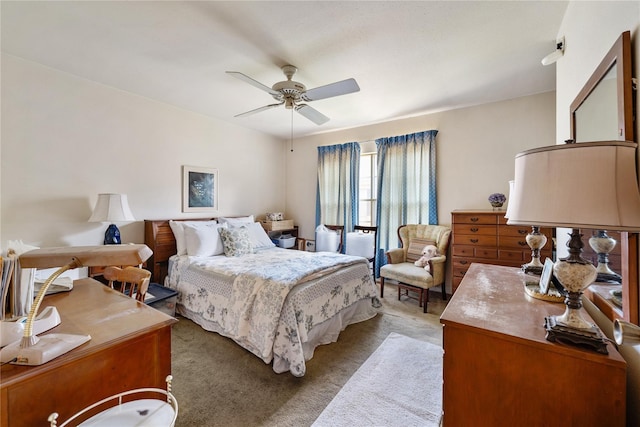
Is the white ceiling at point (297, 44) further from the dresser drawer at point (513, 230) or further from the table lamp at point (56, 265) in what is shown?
the table lamp at point (56, 265)

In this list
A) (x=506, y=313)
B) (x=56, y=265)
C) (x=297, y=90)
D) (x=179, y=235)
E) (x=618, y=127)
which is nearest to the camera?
(x=56, y=265)

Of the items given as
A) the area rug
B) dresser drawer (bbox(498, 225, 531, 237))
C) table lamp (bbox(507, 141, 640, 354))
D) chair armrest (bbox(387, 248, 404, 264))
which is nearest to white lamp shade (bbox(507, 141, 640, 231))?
table lamp (bbox(507, 141, 640, 354))

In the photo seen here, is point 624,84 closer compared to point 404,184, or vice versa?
point 624,84

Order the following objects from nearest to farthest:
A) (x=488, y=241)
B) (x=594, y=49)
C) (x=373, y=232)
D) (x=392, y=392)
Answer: (x=594, y=49), (x=392, y=392), (x=488, y=241), (x=373, y=232)

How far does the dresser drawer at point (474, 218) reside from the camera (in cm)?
300

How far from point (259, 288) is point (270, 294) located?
0.52 feet

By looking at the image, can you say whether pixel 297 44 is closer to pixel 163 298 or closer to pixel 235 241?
pixel 235 241

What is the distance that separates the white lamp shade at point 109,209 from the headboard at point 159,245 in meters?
0.49

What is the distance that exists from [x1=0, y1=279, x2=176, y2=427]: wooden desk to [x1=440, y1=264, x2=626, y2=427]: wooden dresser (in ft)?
4.07

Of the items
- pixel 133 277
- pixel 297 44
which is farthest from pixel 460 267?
pixel 133 277

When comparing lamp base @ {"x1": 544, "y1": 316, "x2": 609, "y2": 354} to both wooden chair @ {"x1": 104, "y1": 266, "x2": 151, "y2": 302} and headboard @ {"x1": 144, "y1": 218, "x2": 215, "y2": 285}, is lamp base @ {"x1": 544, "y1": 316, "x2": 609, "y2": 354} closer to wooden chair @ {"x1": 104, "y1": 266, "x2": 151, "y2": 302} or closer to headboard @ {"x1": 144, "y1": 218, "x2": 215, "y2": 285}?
wooden chair @ {"x1": 104, "y1": 266, "x2": 151, "y2": 302}

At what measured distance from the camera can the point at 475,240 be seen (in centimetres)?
310

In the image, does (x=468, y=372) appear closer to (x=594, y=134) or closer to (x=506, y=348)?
(x=506, y=348)

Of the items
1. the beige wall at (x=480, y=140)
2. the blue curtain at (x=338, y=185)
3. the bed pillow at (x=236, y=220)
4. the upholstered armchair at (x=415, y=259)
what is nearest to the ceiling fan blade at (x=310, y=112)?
the blue curtain at (x=338, y=185)
